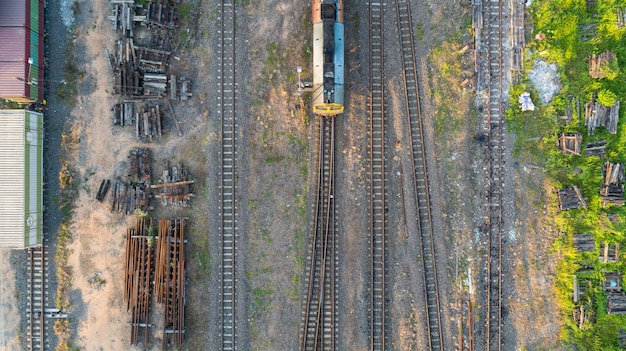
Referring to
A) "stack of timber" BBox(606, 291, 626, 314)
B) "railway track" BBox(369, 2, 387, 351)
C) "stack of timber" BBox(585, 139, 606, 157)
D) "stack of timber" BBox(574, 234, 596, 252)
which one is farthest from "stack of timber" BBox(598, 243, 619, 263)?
"railway track" BBox(369, 2, 387, 351)

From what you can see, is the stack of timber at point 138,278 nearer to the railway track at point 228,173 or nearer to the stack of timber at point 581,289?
the railway track at point 228,173

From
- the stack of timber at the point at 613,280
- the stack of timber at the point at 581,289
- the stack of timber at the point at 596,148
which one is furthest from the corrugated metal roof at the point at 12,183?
the stack of timber at the point at 613,280

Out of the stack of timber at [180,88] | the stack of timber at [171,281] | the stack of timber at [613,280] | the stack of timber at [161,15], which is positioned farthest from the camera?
the stack of timber at [613,280]

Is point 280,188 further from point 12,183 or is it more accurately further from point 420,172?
point 12,183

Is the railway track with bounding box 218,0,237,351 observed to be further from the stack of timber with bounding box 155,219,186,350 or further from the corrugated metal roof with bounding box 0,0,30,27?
the corrugated metal roof with bounding box 0,0,30,27

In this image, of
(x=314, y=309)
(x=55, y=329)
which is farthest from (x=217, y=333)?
(x=55, y=329)

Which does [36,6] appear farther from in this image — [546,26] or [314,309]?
[546,26]

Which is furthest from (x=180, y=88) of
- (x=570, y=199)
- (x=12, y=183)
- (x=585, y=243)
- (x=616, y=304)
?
(x=616, y=304)
